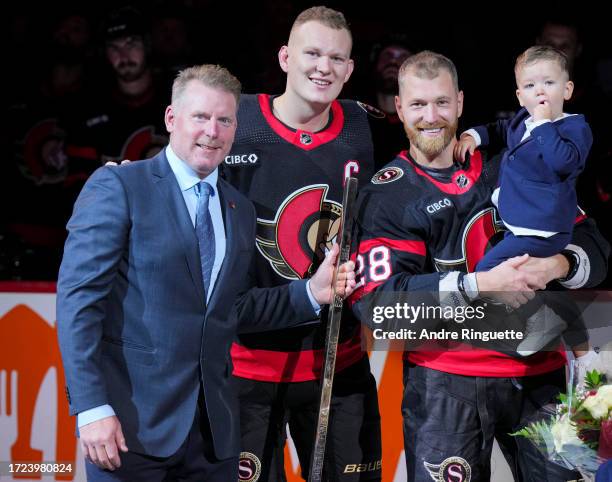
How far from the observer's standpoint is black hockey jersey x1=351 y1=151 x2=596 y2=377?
8.86 feet

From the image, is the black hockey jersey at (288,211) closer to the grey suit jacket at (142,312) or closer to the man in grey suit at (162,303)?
the man in grey suit at (162,303)

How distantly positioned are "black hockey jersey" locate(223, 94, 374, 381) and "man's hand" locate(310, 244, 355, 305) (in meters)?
0.23

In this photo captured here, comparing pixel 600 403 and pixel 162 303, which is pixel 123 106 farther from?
pixel 600 403

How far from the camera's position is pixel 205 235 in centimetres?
248

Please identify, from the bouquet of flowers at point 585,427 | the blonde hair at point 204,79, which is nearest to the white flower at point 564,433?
the bouquet of flowers at point 585,427

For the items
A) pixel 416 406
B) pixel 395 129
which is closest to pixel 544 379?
pixel 416 406

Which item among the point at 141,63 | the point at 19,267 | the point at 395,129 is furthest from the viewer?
the point at 141,63

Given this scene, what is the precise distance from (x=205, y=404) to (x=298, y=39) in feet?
3.88

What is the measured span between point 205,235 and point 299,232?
48 cm

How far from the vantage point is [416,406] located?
2740 millimetres

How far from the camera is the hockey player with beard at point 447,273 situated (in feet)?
8.76

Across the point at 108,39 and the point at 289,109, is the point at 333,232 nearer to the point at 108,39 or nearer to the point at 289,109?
the point at 289,109

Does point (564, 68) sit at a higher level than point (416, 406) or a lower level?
higher

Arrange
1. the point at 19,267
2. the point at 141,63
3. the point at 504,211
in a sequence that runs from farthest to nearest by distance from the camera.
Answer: the point at 141,63 < the point at 19,267 < the point at 504,211
